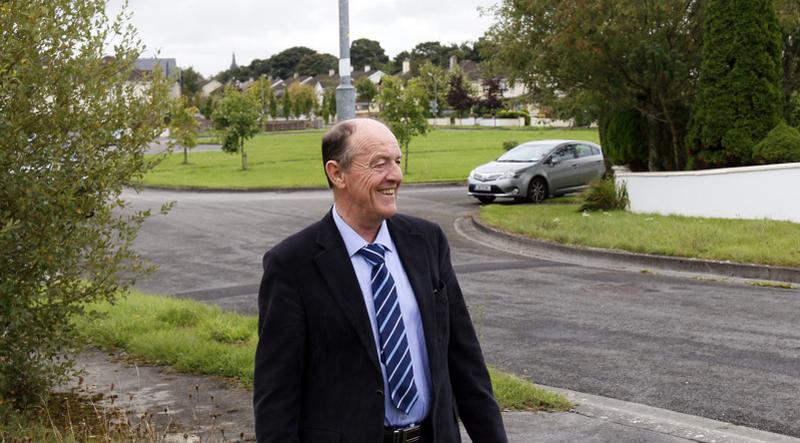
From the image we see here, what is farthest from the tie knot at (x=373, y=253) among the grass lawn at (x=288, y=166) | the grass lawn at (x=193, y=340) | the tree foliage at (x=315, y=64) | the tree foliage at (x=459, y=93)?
the tree foliage at (x=315, y=64)

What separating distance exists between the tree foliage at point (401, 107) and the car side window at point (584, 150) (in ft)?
33.2

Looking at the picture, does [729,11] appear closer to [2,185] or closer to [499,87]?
[2,185]

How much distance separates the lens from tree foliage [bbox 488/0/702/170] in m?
20.1

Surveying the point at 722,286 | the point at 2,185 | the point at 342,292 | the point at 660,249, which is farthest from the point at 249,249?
the point at 342,292

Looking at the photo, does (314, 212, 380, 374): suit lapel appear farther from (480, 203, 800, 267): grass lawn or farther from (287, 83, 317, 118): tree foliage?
(287, 83, 317, 118): tree foliage

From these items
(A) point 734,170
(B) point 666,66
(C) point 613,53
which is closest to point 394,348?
(A) point 734,170

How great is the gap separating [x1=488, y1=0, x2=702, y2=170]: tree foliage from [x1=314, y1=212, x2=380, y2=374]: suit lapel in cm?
1754

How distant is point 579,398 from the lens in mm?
7305

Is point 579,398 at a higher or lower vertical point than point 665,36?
lower

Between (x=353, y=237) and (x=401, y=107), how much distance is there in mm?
32750

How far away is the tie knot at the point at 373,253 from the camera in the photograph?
3.17 metres

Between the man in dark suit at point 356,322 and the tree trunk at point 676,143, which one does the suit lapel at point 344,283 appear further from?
the tree trunk at point 676,143

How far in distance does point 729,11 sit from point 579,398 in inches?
541

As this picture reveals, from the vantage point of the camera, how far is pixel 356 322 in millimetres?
3037
